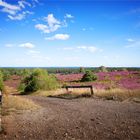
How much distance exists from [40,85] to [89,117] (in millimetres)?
18352

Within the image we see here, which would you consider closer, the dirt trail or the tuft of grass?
the dirt trail

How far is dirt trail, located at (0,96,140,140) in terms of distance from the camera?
27.1 ft

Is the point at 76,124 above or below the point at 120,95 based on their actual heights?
below

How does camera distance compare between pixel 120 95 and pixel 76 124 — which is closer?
pixel 76 124

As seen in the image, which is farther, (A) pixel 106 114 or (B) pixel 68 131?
(A) pixel 106 114

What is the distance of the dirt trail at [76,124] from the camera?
8.25 metres

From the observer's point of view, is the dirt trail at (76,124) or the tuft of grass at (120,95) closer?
the dirt trail at (76,124)

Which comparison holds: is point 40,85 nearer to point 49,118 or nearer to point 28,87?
point 28,87

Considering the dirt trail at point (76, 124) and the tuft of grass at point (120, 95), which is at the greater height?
the tuft of grass at point (120, 95)

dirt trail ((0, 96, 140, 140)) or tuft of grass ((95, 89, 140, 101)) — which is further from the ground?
tuft of grass ((95, 89, 140, 101))

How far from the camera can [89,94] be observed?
1898 cm

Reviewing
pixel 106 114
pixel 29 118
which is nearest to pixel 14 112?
pixel 29 118

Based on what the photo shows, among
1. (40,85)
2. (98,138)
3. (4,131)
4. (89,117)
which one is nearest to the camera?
(98,138)

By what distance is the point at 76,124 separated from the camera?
974cm
